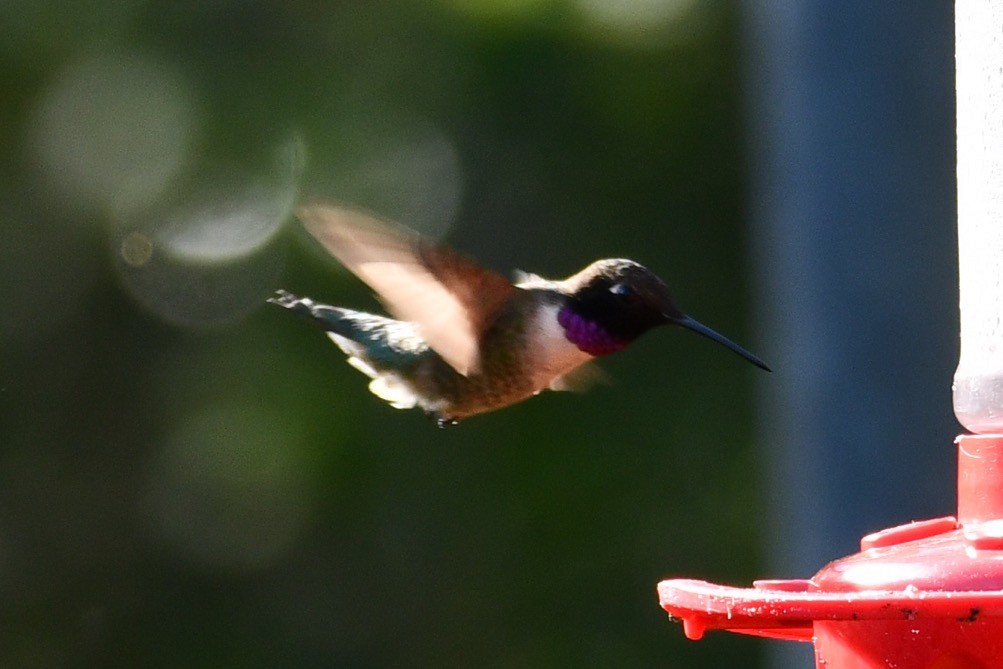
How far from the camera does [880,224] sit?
3.47 meters

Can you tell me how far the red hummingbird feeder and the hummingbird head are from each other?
1.77 feet

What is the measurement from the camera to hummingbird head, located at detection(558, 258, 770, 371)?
3.04 m

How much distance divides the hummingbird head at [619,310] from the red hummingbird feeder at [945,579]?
0.54m

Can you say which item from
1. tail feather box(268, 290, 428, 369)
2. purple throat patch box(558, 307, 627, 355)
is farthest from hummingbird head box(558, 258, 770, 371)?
tail feather box(268, 290, 428, 369)

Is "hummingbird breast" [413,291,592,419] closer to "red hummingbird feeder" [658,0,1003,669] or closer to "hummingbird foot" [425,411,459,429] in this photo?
"hummingbird foot" [425,411,459,429]

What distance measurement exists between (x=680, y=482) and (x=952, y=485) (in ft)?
20.6

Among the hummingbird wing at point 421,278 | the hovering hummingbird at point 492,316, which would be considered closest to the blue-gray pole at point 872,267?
the hovering hummingbird at point 492,316

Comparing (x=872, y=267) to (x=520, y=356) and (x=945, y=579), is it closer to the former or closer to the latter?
(x=520, y=356)

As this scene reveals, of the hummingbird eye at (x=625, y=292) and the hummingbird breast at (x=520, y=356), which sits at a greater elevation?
the hummingbird eye at (x=625, y=292)

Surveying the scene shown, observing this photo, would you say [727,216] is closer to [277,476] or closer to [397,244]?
[277,476]

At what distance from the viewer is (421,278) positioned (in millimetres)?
2961

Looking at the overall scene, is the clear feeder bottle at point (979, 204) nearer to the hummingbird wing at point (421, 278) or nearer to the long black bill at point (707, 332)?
the long black bill at point (707, 332)

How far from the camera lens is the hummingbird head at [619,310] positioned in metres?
3.04

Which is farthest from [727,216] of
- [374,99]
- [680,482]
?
[374,99]
